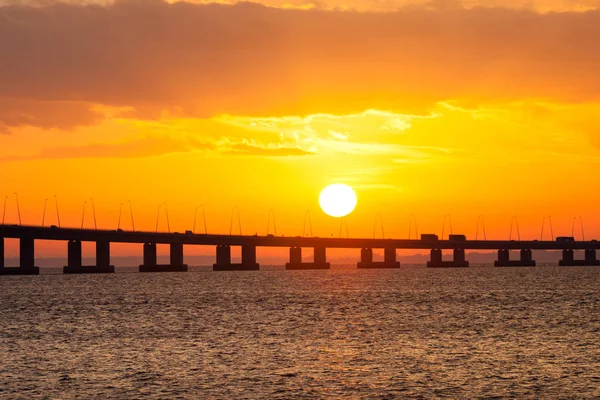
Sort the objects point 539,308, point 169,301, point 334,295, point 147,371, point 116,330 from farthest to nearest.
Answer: point 334,295 < point 169,301 < point 539,308 < point 116,330 < point 147,371

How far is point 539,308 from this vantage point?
4582 inches

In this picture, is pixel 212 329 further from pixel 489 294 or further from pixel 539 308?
pixel 489 294

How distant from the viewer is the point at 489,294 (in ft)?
519

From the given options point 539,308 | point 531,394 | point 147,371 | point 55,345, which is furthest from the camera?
point 539,308

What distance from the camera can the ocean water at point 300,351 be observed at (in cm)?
5100

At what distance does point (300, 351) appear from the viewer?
68.2m

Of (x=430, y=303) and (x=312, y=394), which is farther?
(x=430, y=303)

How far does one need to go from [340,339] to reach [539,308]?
48313 millimetres

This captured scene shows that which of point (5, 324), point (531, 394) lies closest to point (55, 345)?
point (5, 324)

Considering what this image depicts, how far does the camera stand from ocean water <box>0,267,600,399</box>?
167 ft

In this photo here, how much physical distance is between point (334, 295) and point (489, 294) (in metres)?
27.9

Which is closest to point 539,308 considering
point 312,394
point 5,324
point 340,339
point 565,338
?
point 565,338

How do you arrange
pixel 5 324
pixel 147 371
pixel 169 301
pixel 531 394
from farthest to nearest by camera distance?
pixel 169 301 < pixel 5 324 < pixel 147 371 < pixel 531 394

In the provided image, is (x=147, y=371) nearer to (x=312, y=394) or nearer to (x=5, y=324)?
(x=312, y=394)
